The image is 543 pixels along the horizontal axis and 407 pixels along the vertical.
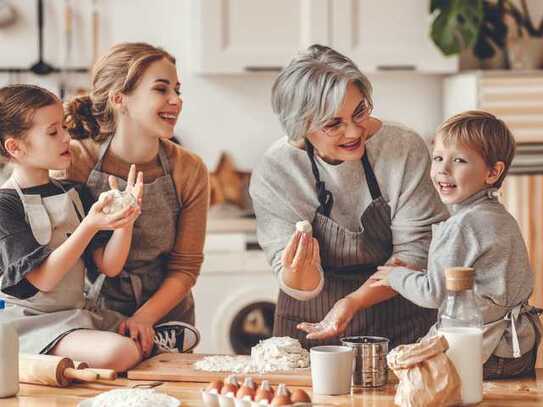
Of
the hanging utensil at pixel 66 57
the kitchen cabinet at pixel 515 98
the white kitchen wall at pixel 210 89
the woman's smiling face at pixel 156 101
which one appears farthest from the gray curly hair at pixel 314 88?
the hanging utensil at pixel 66 57

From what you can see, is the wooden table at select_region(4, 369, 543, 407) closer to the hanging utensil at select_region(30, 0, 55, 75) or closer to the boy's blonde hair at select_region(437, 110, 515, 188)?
the boy's blonde hair at select_region(437, 110, 515, 188)

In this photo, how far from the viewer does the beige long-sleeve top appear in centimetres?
243

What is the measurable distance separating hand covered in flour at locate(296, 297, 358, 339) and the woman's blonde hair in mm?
697

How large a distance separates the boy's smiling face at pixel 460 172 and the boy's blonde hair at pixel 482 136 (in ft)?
0.03

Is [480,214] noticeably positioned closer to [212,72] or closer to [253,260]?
[253,260]

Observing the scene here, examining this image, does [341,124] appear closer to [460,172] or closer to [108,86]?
[460,172]

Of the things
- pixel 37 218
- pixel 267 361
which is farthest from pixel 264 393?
pixel 37 218

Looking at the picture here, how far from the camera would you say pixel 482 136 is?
75.5 inches

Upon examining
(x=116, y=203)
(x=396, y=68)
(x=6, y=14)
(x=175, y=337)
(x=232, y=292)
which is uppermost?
(x=6, y=14)

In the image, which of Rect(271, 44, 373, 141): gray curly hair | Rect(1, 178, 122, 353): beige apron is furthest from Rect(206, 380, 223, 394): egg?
Rect(271, 44, 373, 141): gray curly hair

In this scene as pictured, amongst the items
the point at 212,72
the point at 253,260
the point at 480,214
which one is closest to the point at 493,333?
the point at 480,214

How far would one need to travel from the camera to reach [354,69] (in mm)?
2248

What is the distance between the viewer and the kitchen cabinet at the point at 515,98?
443cm

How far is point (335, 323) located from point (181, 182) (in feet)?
1.78
